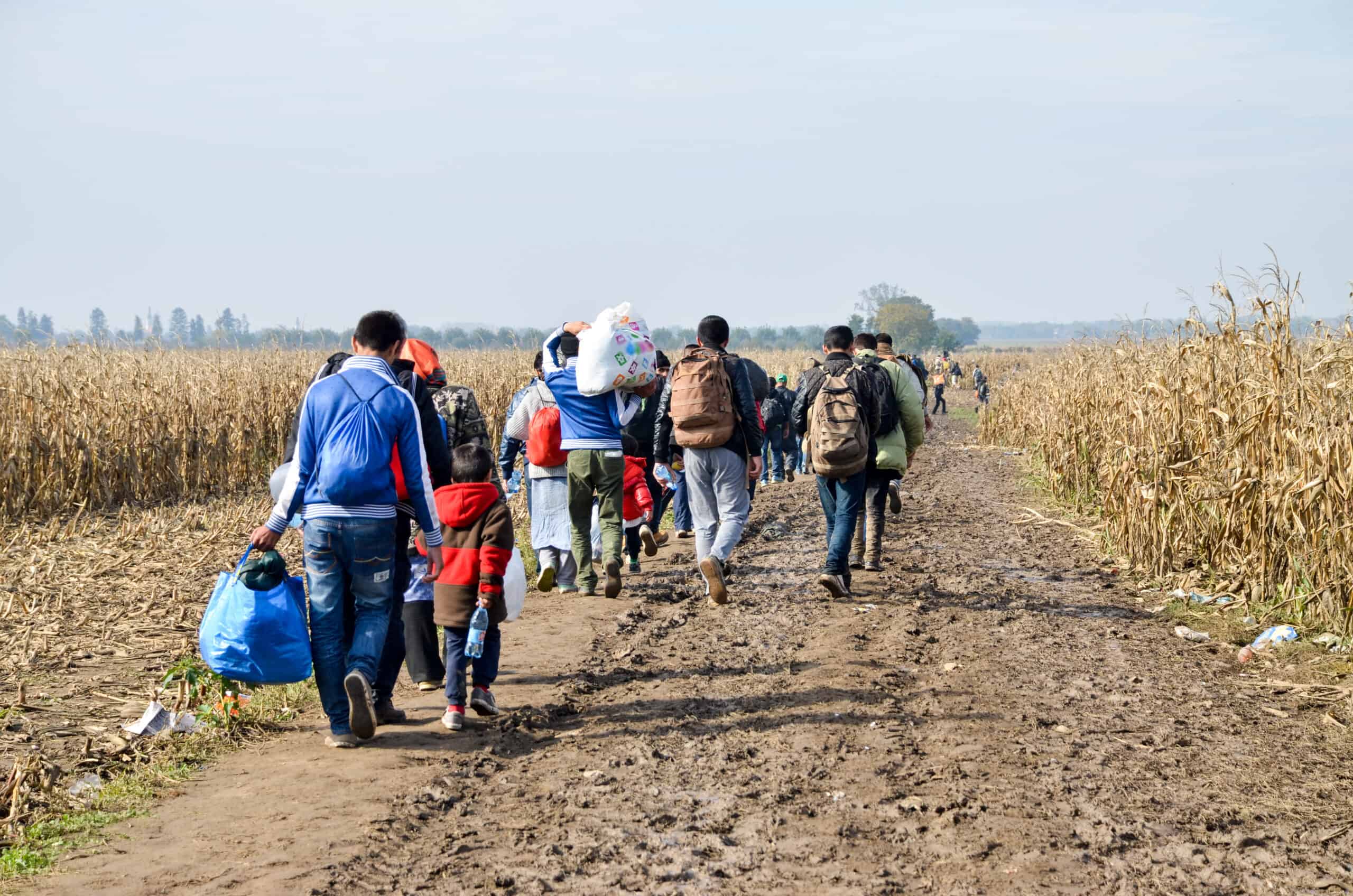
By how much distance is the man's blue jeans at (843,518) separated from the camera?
9094 millimetres

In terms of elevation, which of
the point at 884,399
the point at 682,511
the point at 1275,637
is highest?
the point at 884,399

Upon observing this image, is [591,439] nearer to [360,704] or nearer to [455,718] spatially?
[455,718]

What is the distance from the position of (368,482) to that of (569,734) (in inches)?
63.8

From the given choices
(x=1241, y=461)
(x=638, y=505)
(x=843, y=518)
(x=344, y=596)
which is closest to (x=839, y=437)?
(x=843, y=518)

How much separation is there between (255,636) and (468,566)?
107 centimetres

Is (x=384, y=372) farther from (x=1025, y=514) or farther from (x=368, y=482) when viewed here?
(x=1025, y=514)

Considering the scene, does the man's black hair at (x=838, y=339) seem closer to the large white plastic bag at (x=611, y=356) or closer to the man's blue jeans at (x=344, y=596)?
the large white plastic bag at (x=611, y=356)

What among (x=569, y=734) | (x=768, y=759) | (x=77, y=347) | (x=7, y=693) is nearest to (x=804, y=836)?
(x=768, y=759)

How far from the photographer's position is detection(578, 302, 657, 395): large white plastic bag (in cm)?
826

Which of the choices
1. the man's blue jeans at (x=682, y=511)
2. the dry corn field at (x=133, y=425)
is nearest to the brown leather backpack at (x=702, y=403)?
the man's blue jeans at (x=682, y=511)

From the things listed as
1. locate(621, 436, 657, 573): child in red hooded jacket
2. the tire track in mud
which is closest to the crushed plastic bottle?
the tire track in mud

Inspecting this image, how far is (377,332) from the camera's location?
18.3 feet

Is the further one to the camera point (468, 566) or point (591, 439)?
point (591, 439)

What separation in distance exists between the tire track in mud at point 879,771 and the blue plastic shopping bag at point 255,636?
88 centimetres
